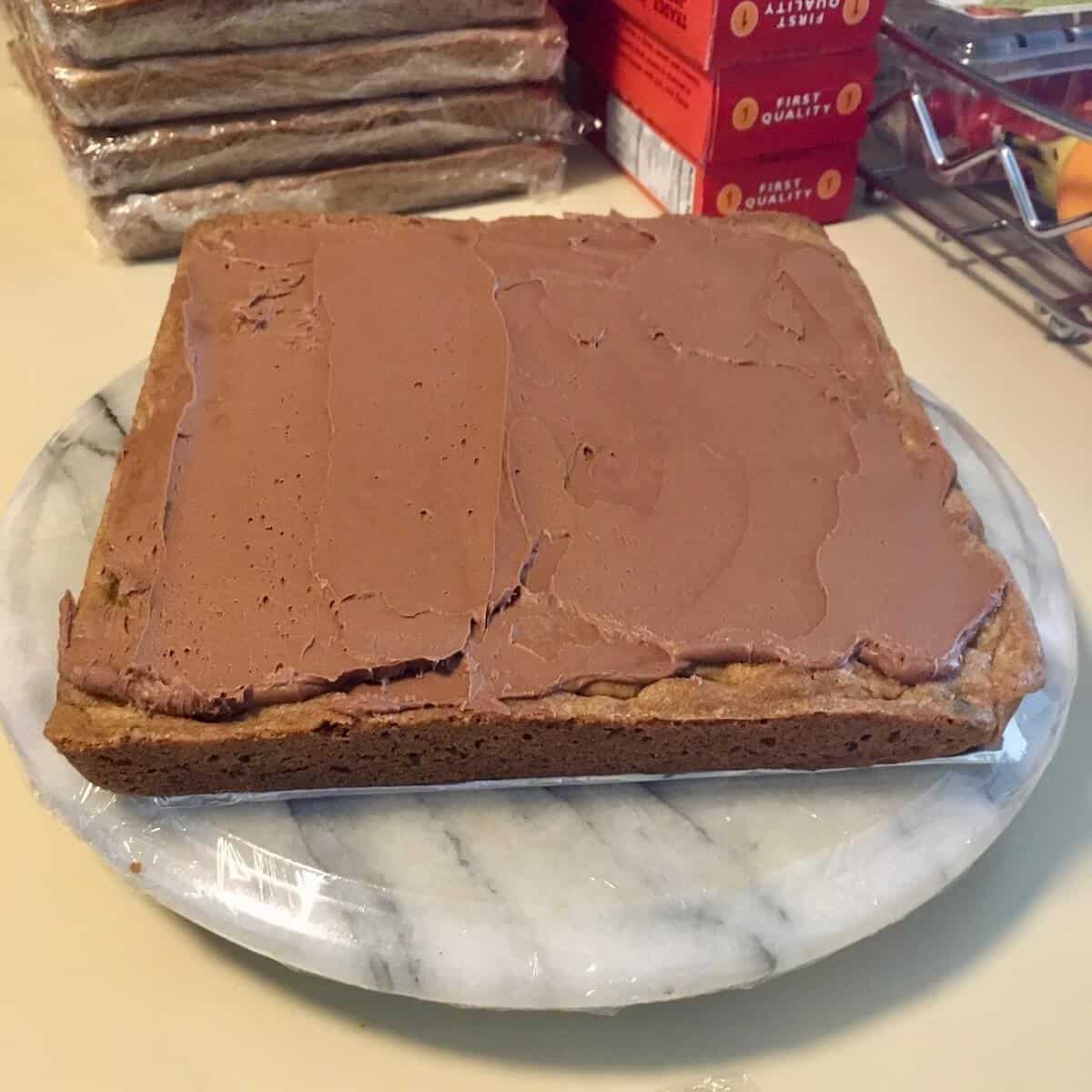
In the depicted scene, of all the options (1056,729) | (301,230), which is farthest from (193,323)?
(1056,729)

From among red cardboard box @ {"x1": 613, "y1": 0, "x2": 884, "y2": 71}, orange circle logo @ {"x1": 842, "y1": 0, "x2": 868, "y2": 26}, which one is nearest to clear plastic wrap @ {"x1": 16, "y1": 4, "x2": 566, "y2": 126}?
red cardboard box @ {"x1": 613, "y1": 0, "x2": 884, "y2": 71}

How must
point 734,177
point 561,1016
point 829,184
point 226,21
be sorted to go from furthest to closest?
point 829,184, point 734,177, point 226,21, point 561,1016

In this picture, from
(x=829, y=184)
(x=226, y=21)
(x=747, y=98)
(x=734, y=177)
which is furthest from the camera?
(x=829, y=184)

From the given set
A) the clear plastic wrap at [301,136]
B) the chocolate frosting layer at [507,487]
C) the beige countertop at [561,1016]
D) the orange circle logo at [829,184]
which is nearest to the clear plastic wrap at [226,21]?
the clear plastic wrap at [301,136]

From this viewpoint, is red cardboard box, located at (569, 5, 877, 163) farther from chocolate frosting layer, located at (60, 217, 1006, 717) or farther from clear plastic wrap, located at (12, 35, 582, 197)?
chocolate frosting layer, located at (60, 217, 1006, 717)

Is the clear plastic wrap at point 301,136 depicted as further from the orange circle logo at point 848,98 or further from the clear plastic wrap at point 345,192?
the orange circle logo at point 848,98

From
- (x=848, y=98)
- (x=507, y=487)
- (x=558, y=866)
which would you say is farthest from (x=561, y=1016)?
(x=848, y=98)

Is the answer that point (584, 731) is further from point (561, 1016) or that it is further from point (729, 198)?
point (729, 198)
